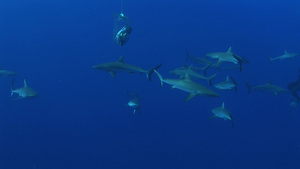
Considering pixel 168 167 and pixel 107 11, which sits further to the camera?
pixel 107 11

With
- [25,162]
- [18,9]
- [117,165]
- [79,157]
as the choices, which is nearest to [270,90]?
[117,165]

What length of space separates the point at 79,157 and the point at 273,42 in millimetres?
15135

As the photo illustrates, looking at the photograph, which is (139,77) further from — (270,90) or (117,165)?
(270,90)

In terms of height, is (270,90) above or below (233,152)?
below

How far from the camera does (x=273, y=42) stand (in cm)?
2231

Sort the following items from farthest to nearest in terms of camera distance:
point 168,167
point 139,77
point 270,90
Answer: point 139,77, point 168,167, point 270,90

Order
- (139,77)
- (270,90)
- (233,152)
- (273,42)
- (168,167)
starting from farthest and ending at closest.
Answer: (273,42), (139,77), (233,152), (168,167), (270,90)

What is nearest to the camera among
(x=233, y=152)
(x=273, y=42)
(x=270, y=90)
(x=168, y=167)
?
(x=270, y=90)

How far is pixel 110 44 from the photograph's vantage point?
23344 millimetres

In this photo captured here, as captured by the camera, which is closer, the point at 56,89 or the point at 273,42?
the point at 56,89

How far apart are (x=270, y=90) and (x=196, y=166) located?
24.8 ft

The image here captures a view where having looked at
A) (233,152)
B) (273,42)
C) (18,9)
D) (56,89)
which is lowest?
(233,152)

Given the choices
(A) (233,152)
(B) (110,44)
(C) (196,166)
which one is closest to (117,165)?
(C) (196,166)

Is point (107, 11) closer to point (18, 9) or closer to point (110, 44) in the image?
point (110, 44)
